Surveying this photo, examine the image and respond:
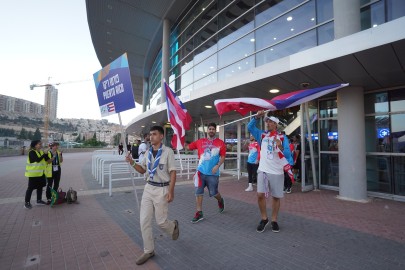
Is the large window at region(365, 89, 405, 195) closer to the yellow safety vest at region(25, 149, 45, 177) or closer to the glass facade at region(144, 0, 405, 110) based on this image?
the glass facade at region(144, 0, 405, 110)

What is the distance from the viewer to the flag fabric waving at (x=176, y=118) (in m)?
6.55

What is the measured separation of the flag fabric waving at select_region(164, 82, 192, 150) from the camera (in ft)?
21.5

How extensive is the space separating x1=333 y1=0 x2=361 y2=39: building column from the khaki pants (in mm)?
6826

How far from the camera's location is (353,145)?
24.2 feet

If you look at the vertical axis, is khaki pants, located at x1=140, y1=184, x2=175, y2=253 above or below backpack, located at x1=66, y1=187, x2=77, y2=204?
above

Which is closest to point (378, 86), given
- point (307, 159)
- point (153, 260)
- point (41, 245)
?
point (307, 159)

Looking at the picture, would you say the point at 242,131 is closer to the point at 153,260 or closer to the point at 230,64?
the point at 230,64

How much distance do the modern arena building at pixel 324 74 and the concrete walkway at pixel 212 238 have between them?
71.1 inches

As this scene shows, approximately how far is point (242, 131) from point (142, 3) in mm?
12072

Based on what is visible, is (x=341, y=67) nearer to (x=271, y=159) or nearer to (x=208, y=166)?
(x=271, y=159)

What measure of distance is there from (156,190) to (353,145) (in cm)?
644

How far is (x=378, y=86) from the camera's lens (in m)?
7.73

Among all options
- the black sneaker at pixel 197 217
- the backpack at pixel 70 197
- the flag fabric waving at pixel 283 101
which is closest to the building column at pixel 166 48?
the backpack at pixel 70 197

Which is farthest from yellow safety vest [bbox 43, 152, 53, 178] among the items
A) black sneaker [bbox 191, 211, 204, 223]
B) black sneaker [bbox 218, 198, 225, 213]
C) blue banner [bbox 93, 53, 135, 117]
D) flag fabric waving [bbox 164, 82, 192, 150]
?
black sneaker [bbox 218, 198, 225, 213]
